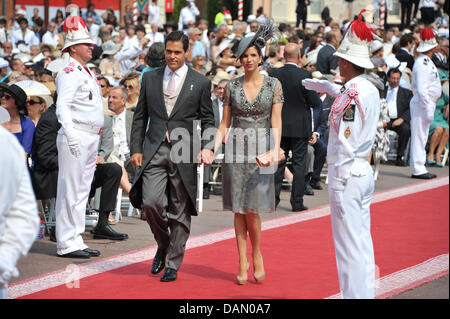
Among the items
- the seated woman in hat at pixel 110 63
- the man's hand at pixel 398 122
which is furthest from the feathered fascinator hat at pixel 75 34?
the man's hand at pixel 398 122

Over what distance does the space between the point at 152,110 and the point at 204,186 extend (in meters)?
4.95

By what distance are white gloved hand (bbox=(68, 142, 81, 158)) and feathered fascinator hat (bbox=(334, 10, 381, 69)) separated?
3.05m

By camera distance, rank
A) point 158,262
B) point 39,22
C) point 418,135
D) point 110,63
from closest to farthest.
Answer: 1. point 158,262
2. point 418,135
3. point 110,63
4. point 39,22

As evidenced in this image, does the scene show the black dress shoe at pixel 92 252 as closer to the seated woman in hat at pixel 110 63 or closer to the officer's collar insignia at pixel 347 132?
the officer's collar insignia at pixel 347 132

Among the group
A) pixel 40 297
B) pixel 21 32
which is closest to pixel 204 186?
pixel 40 297

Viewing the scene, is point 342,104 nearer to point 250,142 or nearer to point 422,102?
point 250,142

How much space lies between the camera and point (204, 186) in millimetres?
12391

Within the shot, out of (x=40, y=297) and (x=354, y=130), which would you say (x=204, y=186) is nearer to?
(x=40, y=297)

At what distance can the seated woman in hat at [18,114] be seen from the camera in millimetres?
9023

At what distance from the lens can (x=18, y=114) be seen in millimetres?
9234

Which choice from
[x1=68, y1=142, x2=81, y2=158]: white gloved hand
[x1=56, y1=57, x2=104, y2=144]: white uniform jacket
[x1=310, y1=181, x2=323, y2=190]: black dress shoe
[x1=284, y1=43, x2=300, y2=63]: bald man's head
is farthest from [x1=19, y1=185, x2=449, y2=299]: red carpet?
[x1=284, y1=43, x2=300, y2=63]: bald man's head

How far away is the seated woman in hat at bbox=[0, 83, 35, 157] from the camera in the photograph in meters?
9.02

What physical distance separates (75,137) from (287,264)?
7.72 ft

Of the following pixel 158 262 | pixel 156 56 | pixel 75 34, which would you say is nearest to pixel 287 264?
pixel 158 262
